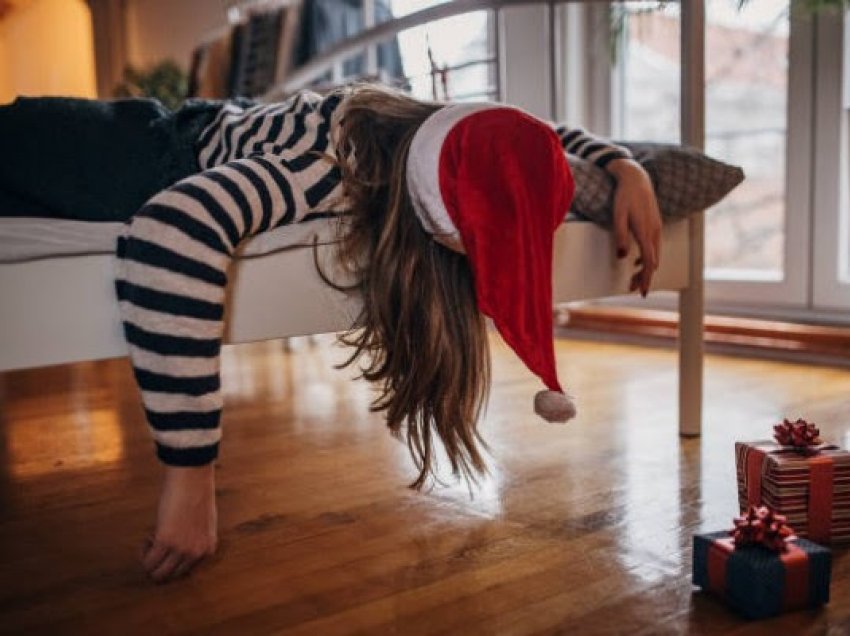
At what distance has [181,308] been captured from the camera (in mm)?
827

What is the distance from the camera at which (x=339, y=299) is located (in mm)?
1018

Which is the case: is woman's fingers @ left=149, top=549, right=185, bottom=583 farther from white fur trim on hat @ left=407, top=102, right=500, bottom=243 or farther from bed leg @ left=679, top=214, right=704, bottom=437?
bed leg @ left=679, top=214, right=704, bottom=437

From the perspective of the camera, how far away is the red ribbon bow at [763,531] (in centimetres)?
76

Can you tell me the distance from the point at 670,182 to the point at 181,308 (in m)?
0.68

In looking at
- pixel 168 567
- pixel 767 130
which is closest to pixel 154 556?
pixel 168 567

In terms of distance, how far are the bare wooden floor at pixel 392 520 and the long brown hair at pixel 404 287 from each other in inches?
5.4

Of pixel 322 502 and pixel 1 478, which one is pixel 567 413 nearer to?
pixel 322 502

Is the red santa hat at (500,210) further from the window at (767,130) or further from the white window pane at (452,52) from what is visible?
the window at (767,130)

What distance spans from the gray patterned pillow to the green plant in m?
1.95

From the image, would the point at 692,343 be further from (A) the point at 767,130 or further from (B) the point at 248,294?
(A) the point at 767,130

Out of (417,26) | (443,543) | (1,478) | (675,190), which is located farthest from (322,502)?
(417,26)

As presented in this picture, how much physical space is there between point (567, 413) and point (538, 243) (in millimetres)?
175

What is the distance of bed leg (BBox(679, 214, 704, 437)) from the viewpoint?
4.41ft

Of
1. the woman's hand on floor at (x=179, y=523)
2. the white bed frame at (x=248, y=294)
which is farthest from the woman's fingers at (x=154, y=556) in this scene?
the white bed frame at (x=248, y=294)
